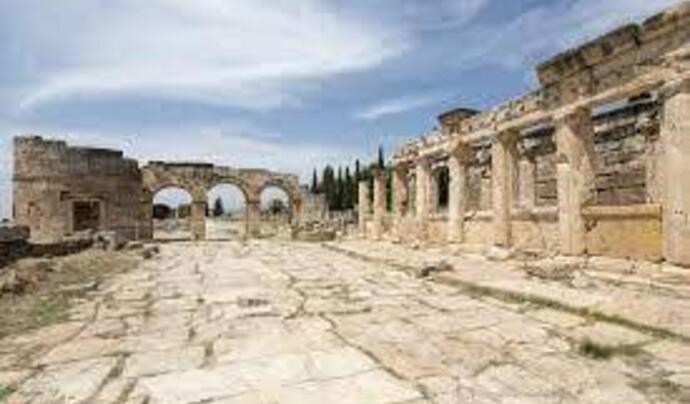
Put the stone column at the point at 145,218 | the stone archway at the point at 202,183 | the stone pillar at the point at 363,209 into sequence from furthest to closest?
1. the stone archway at the point at 202,183
2. the stone column at the point at 145,218
3. the stone pillar at the point at 363,209

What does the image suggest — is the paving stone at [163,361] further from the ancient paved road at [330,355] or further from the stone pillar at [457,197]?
the stone pillar at [457,197]

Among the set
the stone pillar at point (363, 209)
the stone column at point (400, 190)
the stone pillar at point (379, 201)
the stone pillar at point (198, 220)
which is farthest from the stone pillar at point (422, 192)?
the stone pillar at point (198, 220)

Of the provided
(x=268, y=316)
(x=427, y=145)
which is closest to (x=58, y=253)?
(x=427, y=145)

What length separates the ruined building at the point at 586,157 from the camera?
7.58m

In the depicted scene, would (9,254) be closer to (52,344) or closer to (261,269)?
(261,269)

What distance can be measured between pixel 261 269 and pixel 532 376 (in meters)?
7.89

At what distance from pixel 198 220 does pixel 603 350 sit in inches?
1010

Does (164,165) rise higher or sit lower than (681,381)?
higher

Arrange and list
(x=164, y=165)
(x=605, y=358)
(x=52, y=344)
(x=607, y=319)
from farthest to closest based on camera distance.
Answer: (x=164, y=165), (x=607, y=319), (x=52, y=344), (x=605, y=358)

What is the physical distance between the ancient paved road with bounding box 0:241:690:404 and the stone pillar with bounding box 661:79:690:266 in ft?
8.58

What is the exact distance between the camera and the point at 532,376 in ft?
13.0

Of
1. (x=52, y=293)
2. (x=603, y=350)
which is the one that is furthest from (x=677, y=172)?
(x=52, y=293)

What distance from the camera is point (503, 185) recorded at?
12.0 meters

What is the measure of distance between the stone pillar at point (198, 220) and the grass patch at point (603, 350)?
2392 centimetres
